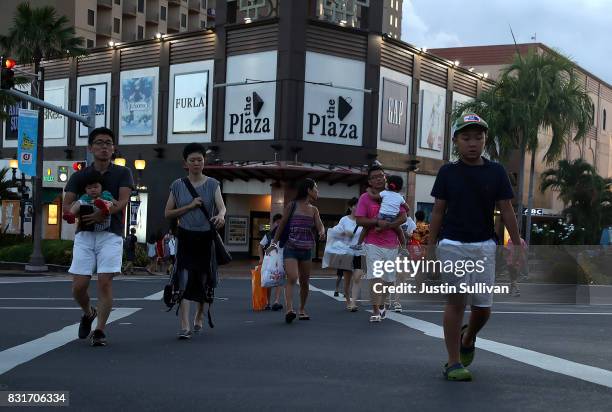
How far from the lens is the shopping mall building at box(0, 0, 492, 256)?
113 feet

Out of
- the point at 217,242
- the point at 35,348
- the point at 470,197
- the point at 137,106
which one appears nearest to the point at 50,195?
the point at 137,106

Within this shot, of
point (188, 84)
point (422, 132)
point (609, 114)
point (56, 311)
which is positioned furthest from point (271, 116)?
point (609, 114)

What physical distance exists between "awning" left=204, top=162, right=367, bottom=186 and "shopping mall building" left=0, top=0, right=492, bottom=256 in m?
0.07

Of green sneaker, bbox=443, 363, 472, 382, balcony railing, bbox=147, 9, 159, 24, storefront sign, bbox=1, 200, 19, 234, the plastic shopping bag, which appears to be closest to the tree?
storefront sign, bbox=1, 200, 19, 234

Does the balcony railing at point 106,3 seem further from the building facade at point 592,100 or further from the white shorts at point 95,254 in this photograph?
the white shorts at point 95,254

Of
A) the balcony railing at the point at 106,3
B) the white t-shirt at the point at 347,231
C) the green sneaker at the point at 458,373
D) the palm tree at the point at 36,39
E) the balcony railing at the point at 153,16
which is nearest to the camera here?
the green sneaker at the point at 458,373

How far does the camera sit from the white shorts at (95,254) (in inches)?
288

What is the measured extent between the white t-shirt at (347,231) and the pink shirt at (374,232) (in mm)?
Result: 2470

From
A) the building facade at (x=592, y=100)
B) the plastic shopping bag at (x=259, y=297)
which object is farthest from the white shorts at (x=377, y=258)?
the building facade at (x=592, y=100)

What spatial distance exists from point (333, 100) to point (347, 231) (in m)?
22.6

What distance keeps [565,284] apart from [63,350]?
14891 mm

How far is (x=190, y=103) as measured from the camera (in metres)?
37.3

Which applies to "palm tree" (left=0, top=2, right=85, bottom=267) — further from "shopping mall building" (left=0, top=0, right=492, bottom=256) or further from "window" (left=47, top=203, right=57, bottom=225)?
"window" (left=47, top=203, right=57, bottom=225)

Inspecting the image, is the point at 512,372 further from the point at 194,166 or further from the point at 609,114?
the point at 609,114
